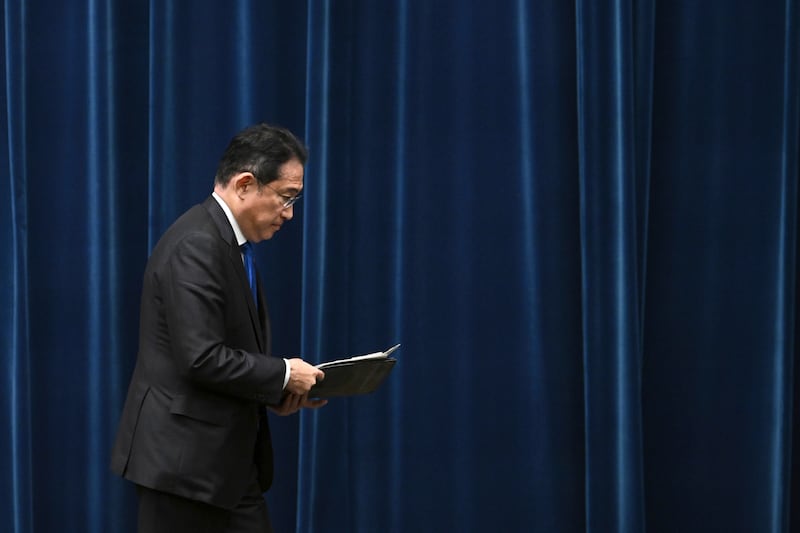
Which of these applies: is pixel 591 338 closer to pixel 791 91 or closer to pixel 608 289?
pixel 608 289

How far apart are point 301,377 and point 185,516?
0.38 meters

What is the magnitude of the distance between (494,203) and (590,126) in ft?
1.14

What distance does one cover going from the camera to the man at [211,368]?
1896mm

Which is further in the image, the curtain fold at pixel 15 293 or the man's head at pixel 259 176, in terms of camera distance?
the curtain fold at pixel 15 293

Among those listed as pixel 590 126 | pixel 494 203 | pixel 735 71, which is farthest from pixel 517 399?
pixel 735 71

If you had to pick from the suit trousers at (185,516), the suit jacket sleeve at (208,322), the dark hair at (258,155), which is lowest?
the suit trousers at (185,516)

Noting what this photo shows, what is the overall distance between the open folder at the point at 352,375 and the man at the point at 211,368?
0.04 metres

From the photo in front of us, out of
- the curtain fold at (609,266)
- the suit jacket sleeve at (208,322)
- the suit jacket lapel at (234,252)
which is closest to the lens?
the suit jacket sleeve at (208,322)

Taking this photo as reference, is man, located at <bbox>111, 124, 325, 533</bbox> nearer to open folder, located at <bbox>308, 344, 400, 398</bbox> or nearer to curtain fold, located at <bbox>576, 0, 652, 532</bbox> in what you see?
open folder, located at <bbox>308, 344, 400, 398</bbox>

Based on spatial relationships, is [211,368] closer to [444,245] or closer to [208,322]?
[208,322]

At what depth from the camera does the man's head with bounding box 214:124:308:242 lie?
2.03 m

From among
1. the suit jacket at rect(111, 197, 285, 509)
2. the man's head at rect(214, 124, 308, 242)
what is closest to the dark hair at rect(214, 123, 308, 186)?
the man's head at rect(214, 124, 308, 242)

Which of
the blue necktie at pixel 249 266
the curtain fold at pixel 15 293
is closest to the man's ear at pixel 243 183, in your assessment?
the blue necktie at pixel 249 266

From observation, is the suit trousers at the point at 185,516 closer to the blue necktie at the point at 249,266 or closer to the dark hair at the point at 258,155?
the blue necktie at the point at 249,266
